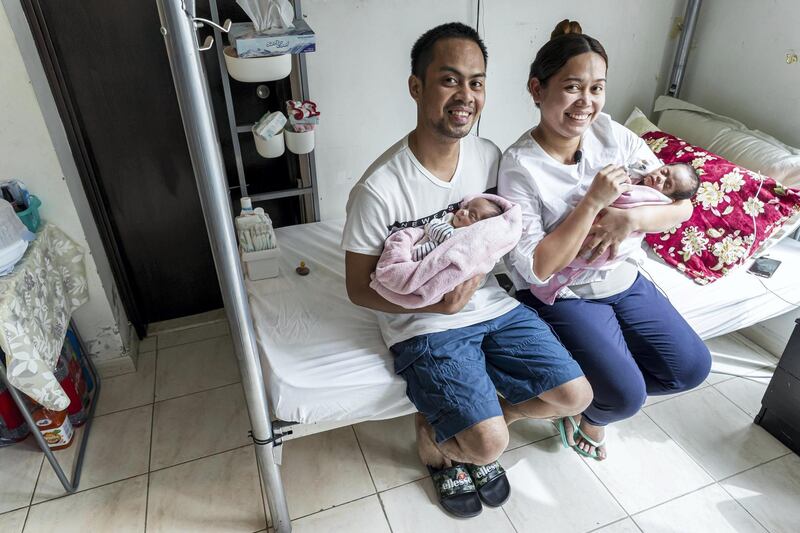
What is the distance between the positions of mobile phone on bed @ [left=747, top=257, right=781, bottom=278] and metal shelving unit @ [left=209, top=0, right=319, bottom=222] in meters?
1.64

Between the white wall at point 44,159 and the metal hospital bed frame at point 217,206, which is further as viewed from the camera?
the white wall at point 44,159

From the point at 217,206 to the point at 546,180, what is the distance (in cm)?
91

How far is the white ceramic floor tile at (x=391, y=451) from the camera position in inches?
63.2

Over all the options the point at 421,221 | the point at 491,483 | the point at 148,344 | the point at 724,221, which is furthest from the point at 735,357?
the point at 148,344

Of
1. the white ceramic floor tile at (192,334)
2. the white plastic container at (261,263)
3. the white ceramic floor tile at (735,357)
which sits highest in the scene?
the white plastic container at (261,263)

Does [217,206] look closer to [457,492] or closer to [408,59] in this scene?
[457,492]

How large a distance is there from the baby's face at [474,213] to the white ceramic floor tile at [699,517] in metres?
1.00

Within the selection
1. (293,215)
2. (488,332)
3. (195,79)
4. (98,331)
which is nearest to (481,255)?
(488,332)

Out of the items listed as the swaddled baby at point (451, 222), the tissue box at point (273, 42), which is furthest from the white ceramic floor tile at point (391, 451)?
the tissue box at point (273, 42)

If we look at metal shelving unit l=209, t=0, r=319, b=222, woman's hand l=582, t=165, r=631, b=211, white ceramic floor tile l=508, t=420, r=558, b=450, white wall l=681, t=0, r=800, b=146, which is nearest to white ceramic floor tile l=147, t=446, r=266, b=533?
white ceramic floor tile l=508, t=420, r=558, b=450

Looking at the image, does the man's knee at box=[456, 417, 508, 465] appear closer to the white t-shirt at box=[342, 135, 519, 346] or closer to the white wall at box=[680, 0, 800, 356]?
the white t-shirt at box=[342, 135, 519, 346]

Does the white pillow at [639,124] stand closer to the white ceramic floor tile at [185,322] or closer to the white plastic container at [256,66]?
the white plastic container at [256,66]

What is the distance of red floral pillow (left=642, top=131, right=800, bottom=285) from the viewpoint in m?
1.80

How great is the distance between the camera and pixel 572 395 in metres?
1.33
